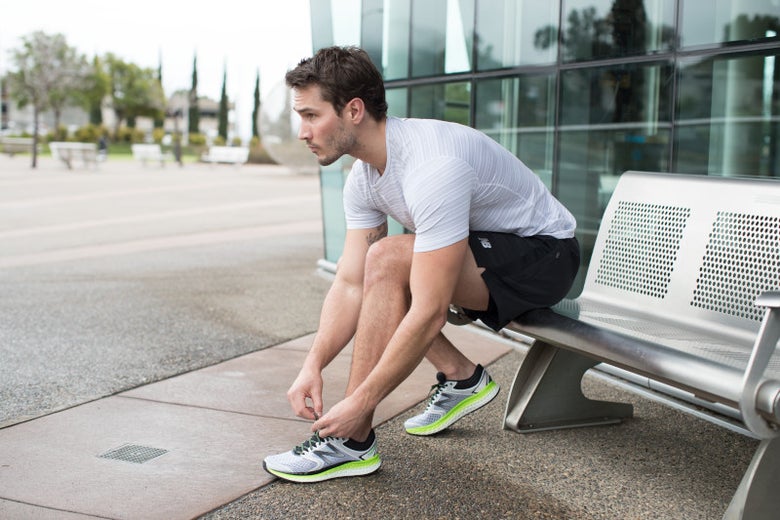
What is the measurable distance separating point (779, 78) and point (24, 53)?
174 feet

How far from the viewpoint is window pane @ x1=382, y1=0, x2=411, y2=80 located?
19.5ft

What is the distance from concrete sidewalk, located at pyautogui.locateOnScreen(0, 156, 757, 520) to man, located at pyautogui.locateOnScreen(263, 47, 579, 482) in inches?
9.5

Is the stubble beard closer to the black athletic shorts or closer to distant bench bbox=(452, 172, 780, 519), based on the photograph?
the black athletic shorts

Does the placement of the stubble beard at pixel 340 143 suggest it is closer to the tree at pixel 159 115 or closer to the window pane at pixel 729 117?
the window pane at pixel 729 117

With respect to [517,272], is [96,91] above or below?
above

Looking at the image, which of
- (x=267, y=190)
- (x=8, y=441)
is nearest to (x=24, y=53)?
(x=267, y=190)

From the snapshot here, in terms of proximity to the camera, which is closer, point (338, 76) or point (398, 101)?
point (338, 76)

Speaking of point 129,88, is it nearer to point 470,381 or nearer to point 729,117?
point 729,117

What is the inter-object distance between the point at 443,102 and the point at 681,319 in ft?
10.2

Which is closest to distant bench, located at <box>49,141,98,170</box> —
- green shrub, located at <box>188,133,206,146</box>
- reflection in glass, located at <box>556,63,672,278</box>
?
reflection in glass, located at <box>556,63,672,278</box>

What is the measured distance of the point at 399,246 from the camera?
2.61 meters

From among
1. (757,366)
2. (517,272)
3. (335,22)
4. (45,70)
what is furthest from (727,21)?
(45,70)

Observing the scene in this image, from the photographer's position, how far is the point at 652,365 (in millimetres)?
2244

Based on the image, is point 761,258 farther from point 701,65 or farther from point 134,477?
point 134,477
